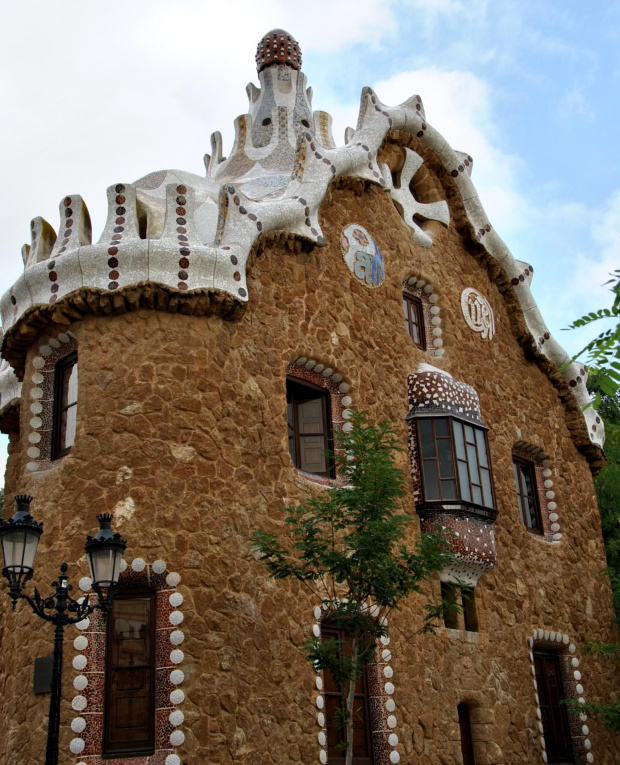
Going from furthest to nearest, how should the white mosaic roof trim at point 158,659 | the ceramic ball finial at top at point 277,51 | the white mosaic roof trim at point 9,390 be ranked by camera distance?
the ceramic ball finial at top at point 277,51 → the white mosaic roof trim at point 9,390 → the white mosaic roof trim at point 158,659

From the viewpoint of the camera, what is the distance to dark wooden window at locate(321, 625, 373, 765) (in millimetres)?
9078

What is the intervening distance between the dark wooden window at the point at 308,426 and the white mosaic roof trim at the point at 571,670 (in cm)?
384

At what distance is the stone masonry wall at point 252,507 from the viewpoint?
327 inches

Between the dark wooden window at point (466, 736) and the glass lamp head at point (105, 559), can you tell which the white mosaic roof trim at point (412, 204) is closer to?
the dark wooden window at point (466, 736)

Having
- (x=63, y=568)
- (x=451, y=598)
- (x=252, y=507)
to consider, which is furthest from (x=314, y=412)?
(x=63, y=568)

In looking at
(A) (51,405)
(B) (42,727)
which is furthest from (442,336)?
(B) (42,727)

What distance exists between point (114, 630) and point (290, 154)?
6959 millimetres

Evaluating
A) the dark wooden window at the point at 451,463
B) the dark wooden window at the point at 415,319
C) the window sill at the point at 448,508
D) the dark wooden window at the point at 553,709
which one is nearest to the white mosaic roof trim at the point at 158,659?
the window sill at the point at 448,508

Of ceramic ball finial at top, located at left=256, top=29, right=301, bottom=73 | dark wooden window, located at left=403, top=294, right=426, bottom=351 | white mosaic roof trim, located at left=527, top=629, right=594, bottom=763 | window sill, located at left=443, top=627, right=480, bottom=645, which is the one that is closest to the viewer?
window sill, located at left=443, top=627, right=480, bottom=645

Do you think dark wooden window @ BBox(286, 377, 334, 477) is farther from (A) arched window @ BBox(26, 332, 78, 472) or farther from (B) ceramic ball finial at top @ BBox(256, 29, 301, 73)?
(B) ceramic ball finial at top @ BBox(256, 29, 301, 73)

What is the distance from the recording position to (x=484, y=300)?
13688 mm

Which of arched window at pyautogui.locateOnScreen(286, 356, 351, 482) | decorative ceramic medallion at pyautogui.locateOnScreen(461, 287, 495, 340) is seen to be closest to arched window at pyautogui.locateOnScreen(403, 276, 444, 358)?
decorative ceramic medallion at pyautogui.locateOnScreen(461, 287, 495, 340)

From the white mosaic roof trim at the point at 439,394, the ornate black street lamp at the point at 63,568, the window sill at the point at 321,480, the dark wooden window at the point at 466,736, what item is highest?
the white mosaic roof trim at the point at 439,394

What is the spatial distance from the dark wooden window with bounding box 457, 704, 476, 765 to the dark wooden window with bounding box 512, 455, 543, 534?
3.09 metres
